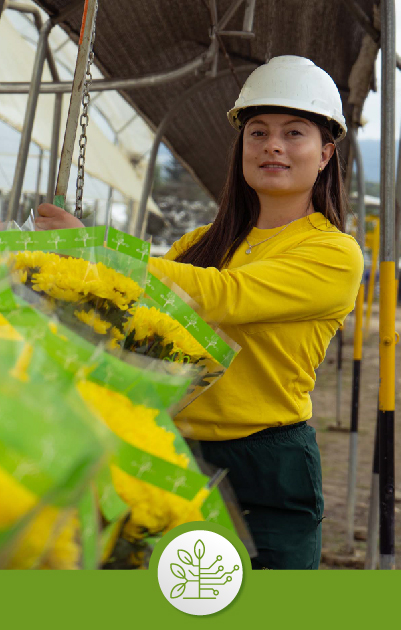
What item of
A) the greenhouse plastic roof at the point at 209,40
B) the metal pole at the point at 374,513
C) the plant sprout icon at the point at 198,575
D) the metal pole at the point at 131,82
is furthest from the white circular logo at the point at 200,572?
the metal pole at the point at 131,82

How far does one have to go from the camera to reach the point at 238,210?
60.8 inches

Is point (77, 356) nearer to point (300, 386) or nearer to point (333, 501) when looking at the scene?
point (300, 386)

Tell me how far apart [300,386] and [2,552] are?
0.82 m

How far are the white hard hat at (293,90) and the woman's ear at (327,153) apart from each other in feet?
0.16

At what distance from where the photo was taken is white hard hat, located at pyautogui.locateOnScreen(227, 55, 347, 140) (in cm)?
134

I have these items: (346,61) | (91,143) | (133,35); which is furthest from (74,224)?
(91,143)

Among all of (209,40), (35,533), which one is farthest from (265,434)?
(209,40)

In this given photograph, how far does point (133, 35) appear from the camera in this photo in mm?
2953

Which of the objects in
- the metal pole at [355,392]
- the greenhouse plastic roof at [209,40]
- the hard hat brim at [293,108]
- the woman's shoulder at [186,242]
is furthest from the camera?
the metal pole at [355,392]

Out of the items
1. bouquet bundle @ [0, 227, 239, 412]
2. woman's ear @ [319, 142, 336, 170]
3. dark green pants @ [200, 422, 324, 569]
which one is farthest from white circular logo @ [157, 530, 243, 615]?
woman's ear @ [319, 142, 336, 170]

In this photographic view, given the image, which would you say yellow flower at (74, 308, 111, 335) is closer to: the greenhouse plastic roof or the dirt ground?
the greenhouse plastic roof

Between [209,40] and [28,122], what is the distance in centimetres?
103

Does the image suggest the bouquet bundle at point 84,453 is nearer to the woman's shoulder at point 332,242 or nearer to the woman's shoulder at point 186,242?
the woman's shoulder at point 332,242

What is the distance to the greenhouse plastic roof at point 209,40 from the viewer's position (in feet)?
8.86
